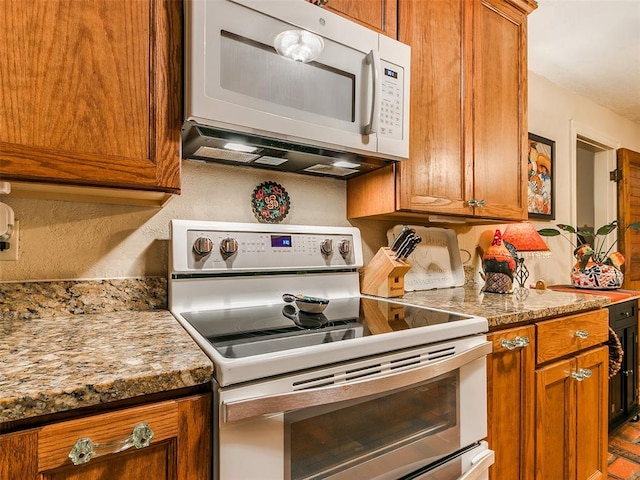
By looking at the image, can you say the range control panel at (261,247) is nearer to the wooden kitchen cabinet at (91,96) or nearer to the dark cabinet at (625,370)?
the wooden kitchen cabinet at (91,96)

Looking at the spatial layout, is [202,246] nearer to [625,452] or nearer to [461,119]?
[461,119]

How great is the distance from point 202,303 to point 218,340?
0.38 meters

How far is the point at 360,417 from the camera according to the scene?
878mm

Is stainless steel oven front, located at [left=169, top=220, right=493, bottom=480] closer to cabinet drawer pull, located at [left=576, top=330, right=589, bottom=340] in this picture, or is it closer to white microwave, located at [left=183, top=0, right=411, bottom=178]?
white microwave, located at [left=183, top=0, right=411, bottom=178]

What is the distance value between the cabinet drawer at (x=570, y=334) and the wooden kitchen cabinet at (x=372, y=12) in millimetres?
1212

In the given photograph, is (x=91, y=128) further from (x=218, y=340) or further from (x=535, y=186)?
(x=535, y=186)

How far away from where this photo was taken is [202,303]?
122 centimetres

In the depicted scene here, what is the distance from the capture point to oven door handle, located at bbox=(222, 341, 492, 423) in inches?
26.5

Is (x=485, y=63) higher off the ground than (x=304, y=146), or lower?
higher

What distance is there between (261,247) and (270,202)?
0.22 meters

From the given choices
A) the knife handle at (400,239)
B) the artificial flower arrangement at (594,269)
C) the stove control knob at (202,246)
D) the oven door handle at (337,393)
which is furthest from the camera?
the artificial flower arrangement at (594,269)

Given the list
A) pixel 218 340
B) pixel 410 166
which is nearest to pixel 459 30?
pixel 410 166

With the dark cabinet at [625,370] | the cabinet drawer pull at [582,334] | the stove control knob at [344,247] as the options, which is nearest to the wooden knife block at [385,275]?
the stove control knob at [344,247]

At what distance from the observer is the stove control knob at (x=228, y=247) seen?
1240mm
